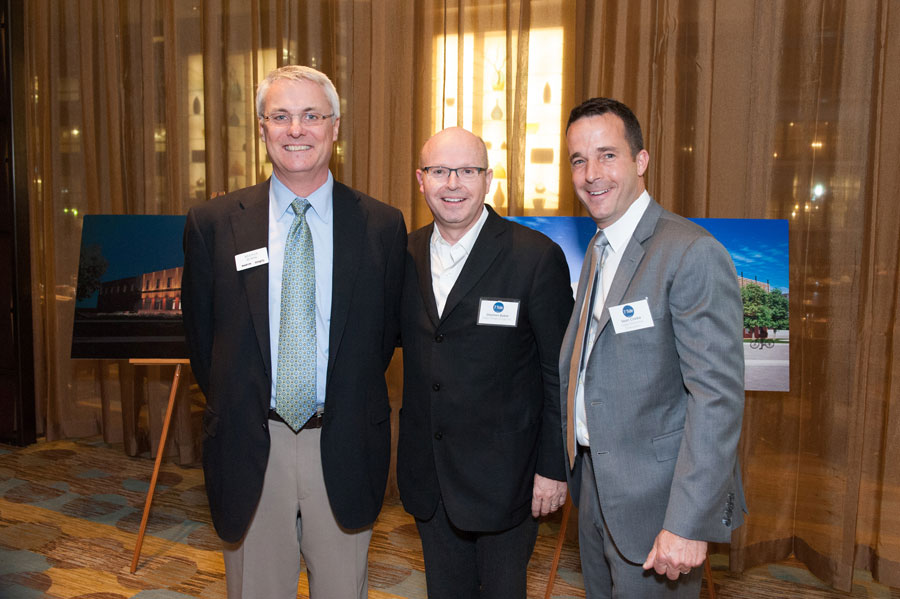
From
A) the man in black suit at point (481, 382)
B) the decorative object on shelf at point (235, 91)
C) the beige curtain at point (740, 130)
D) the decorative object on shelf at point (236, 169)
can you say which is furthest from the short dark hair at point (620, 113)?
the decorative object on shelf at point (235, 91)

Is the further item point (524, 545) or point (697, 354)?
point (524, 545)

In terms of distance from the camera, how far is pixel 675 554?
150 centimetres

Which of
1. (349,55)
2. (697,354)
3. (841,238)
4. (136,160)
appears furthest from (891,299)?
(136,160)

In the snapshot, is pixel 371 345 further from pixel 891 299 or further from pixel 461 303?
pixel 891 299

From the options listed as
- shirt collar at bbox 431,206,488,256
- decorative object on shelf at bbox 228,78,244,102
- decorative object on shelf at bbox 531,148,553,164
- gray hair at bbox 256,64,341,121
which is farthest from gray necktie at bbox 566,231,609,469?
decorative object on shelf at bbox 228,78,244,102

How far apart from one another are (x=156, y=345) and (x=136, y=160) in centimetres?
188

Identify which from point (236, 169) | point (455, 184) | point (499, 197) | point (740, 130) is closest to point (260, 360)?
point (455, 184)

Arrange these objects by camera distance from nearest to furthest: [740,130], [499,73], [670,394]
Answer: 1. [670,394]
2. [740,130]
3. [499,73]

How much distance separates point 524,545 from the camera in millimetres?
1993

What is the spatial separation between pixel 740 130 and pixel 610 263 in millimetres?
1967

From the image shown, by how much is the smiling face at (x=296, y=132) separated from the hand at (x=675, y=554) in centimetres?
137

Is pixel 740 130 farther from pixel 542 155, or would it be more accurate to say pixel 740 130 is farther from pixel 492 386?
pixel 492 386

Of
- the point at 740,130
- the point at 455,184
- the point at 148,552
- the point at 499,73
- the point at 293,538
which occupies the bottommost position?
the point at 148,552

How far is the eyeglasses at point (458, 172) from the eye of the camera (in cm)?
193
